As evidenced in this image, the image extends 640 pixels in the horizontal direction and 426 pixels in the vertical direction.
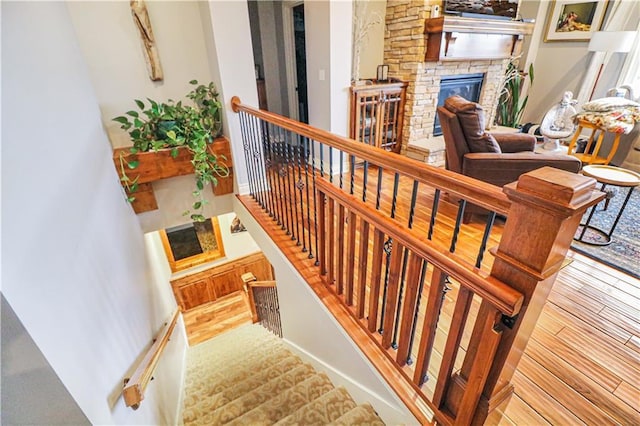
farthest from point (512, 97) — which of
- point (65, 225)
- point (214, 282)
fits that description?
point (214, 282)

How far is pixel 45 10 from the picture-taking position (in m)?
1.77

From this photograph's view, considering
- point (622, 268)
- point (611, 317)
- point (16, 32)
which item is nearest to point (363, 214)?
point (611, 317)

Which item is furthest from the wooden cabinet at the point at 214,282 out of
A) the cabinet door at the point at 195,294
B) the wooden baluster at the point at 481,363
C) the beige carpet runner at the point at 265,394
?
the wooden baluster at the point at 481,363

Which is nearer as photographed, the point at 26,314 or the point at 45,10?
the point at 26,314

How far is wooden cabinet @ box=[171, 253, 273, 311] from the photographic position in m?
5.33

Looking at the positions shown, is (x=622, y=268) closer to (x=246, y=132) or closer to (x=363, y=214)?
(x=363, y=214)

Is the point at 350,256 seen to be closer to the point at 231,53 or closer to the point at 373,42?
the point at 231,53

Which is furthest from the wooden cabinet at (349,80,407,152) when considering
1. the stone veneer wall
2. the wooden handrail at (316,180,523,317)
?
the wooden handrail at (316,180,523,317)

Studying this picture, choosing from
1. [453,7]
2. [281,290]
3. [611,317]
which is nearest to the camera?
[611,317]

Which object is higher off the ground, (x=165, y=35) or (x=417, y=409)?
(x=165, y=35)

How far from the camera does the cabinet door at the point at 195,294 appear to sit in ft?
17.6

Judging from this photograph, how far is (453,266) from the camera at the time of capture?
3.14 feet

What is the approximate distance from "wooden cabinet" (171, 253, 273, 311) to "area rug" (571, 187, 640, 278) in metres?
4.92

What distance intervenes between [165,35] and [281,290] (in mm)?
2432
